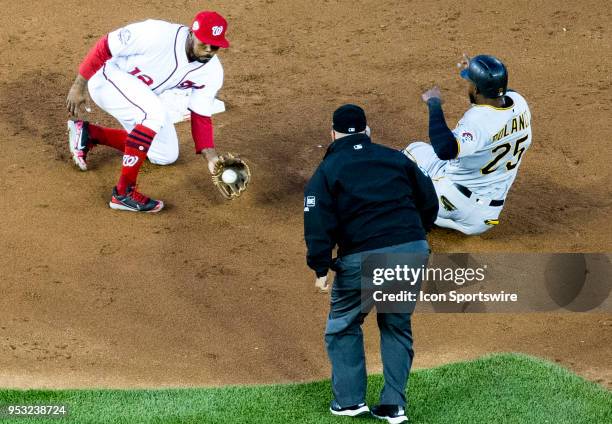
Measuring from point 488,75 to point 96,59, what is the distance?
3.22m

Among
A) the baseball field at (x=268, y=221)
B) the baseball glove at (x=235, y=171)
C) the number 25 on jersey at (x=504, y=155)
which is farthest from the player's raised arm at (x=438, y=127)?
the baseball glove at (x=235, y=171)

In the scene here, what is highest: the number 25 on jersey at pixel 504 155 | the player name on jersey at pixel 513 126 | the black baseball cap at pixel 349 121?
the black baseball cap at pixel 349 121

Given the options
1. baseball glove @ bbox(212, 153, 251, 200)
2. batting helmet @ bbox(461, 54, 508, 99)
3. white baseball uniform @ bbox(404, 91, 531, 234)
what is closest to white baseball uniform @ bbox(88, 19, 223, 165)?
baseball glove @ bbox(212, 153, 251, 200)

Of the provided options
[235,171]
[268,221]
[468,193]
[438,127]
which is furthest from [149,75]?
[468,193]

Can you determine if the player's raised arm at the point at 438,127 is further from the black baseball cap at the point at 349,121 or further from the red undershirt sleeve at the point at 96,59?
the red undershirt sleeve at the point at 96,59

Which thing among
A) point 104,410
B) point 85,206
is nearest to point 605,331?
point 104,410

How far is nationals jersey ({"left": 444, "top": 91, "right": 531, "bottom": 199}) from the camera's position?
843 centimetres

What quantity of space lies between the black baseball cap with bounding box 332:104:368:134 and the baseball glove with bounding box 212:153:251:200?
2577 millimetres

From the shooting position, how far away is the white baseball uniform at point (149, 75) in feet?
30.6

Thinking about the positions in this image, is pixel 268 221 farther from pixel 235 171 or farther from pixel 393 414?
pixel 393 414

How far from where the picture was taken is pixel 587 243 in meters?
9.19

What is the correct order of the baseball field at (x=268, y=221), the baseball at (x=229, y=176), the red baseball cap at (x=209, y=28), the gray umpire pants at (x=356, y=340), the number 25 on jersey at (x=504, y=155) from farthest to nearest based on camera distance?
the baseball at (x=229, y=176)
the red baseball cap at (x=209, y=28)
the number 25 on jersey at (x=504, y=155)
the baseball field at (x=268, y=221)
the gray umpire pants at (x=356, y=340)

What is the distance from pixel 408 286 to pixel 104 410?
2.06 m

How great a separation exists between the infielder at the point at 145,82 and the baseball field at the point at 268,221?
42 cm
